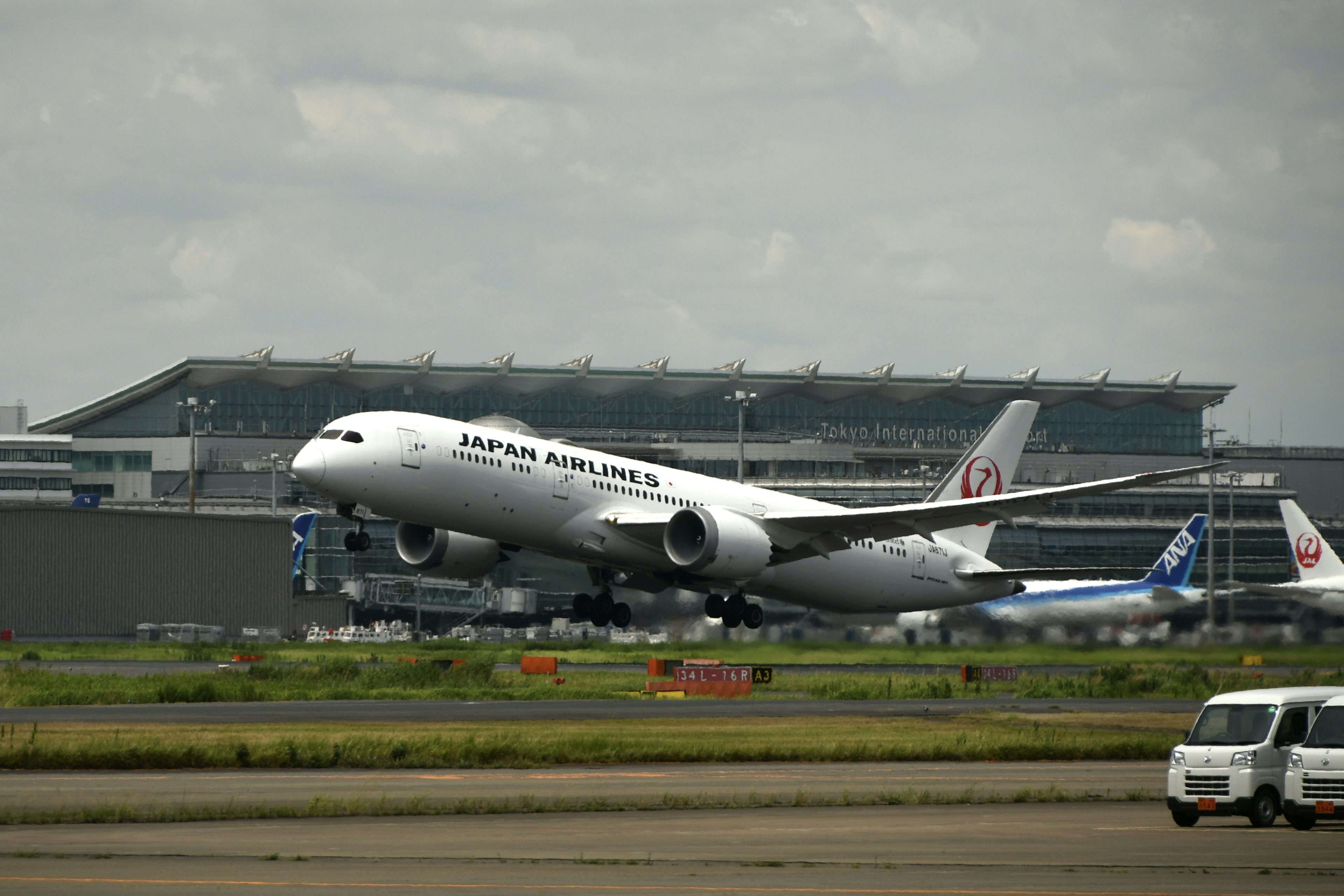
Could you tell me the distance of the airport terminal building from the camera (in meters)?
144

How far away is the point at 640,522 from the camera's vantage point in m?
51.4

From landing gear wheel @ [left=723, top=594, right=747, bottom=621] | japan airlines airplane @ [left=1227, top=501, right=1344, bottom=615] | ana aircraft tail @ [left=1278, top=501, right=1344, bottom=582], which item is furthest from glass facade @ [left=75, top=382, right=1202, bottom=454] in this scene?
landing gear wheel @ [left=723, top=594, right=747, bottom=621]

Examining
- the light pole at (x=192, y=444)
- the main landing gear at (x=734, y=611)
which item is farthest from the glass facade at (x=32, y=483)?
the main landing gear at (x=734, y=611)

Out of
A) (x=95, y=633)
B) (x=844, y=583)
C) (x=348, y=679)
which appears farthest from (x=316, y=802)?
(x=95, y=633)

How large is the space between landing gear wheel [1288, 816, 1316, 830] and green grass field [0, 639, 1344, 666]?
31.1m

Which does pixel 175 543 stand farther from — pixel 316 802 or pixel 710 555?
pixel 316 802

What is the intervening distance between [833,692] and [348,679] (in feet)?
48.0

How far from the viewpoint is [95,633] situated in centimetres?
9169

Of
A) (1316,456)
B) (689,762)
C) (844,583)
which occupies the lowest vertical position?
(689,762)

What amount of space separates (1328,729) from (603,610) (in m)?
35.9

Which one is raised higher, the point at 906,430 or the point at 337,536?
the point at 906,430

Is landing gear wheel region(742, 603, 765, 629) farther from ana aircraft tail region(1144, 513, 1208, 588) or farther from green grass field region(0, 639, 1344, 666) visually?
ana aircraft tail region(1144, 513, 1208, 588)

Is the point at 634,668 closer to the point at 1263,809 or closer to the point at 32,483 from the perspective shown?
the point at 1263,809

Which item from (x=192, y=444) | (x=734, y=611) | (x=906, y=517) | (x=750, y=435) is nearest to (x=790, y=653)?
(x=734, y=611)
